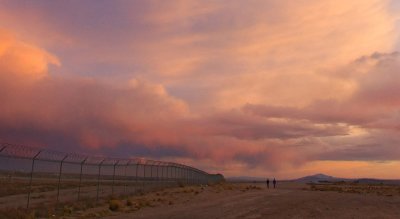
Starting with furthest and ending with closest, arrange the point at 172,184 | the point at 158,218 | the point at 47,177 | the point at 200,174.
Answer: the point at 47,177, the point at 200,174, the point at 172,184, the point at 158,218

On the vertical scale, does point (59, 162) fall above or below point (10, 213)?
above

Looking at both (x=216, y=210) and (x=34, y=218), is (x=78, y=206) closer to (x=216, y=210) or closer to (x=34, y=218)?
(x=34, y=218)

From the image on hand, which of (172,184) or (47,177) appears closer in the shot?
(172,184)

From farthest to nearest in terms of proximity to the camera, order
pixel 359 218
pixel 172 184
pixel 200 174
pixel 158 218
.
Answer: pixel 200 174 < pixel 172 184 < pixel 359 218 < pixel 158 218

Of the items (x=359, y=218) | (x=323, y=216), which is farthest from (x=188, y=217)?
(x=359, y=218)

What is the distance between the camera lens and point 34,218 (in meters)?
22.9

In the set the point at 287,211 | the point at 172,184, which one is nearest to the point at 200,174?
the point at 172,184

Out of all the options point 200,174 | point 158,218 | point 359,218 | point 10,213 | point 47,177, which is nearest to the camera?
point 10,213

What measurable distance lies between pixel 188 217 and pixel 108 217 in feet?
15.3

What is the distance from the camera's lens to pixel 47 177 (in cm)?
11819

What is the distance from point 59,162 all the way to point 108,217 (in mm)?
4396

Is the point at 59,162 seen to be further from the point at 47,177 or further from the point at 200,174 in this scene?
the point at 47,177

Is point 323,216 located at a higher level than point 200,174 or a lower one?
lower

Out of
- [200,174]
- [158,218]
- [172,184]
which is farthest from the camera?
[200,174]
